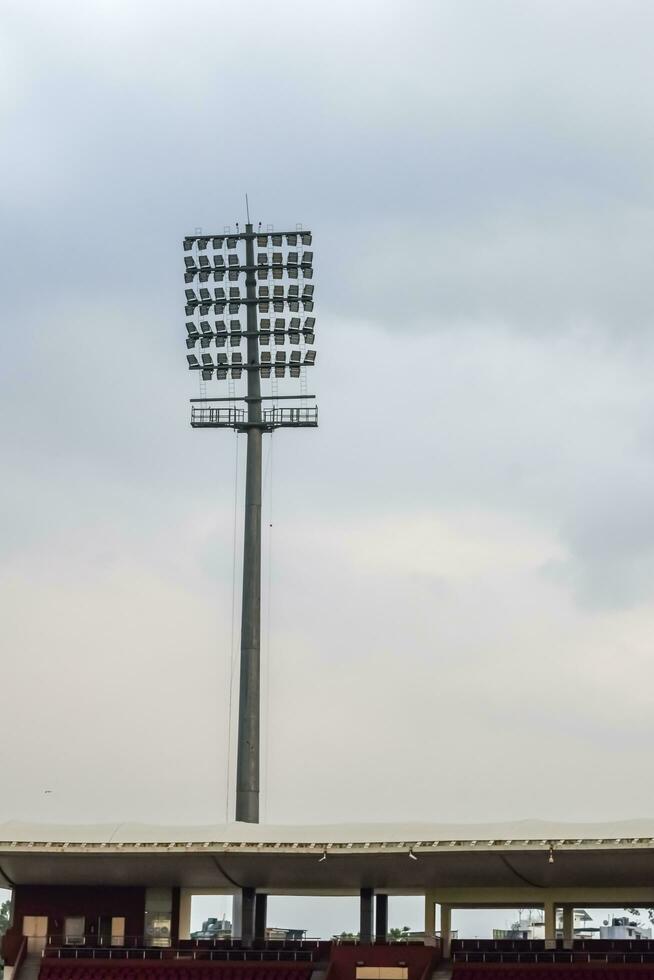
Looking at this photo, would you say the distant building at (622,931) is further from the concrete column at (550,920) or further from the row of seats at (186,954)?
the row of seats at (186,954)

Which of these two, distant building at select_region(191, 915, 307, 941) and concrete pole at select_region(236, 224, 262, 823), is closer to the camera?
distant building at select_region(191, 915, 307, 941)

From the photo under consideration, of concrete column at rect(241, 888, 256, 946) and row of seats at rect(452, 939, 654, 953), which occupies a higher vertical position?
concrete column at rect(241, 888, 256, 946)

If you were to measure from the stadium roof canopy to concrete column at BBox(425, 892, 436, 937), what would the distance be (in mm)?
509

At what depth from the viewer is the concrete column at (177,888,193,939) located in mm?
57656

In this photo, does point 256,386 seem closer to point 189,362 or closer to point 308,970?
point 189,362

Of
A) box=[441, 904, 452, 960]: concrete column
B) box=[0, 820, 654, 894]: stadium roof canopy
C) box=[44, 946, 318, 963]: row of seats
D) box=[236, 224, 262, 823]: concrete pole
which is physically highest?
box=[236, 224, 262, 823]: concrete pole

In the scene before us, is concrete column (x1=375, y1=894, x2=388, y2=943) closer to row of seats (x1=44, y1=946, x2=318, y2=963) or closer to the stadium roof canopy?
the stadium roof canopy

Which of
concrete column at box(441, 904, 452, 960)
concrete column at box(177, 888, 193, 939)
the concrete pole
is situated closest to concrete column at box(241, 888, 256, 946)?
concrete column at box(177, 888, 193, 939)

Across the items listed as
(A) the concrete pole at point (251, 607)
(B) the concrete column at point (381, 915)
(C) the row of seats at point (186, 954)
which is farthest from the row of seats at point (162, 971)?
(A) the concrete pole at point (251, 607)

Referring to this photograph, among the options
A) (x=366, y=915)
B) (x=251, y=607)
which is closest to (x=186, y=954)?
(x=366, y=915)

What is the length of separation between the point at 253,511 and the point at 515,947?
24733mm

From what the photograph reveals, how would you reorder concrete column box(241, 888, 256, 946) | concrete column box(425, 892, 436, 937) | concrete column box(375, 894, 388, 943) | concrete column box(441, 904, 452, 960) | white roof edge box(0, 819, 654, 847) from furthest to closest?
concrete column box(375, 894, 388, 943) < concrete column box(241, 888, 256, 946) < concrete column box(441, 904, 452, 960) < concrete column box(425, 892, 436, 937) < white roof edge box(0, 819, 654, 847)

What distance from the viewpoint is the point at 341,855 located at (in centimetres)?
4997

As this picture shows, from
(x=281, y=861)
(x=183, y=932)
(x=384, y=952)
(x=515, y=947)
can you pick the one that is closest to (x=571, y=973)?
(x=515, y=947)
